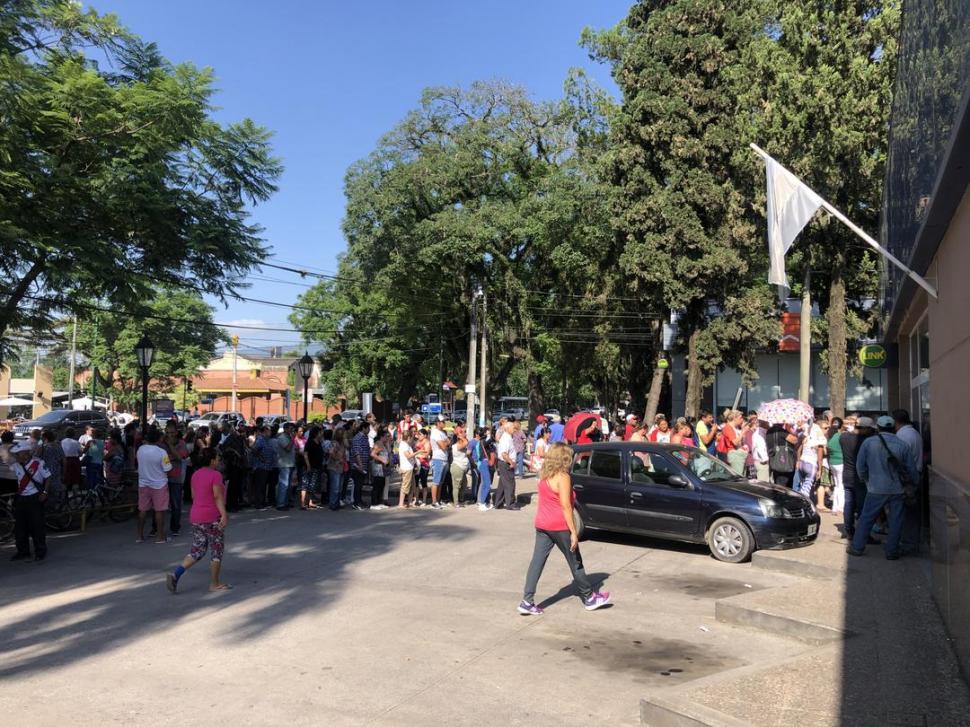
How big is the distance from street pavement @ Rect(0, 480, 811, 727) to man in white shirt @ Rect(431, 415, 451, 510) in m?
5.24

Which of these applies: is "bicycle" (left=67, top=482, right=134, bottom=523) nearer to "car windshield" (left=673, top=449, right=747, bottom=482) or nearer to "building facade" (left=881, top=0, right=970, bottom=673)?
"car windshield" (left=673, top=449, right=747, bottom=482)

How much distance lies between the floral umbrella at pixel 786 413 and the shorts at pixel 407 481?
7.71 m

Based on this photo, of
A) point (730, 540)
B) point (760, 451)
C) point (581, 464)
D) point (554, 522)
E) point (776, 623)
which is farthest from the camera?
point (760, 451)

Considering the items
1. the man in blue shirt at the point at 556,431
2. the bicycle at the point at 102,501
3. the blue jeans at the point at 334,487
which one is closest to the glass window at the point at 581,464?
the man in blue shirt at the point at 556,431

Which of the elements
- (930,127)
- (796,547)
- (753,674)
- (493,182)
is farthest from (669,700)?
(493,182)

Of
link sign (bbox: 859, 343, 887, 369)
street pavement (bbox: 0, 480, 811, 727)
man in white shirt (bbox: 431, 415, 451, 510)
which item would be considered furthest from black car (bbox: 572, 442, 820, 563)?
link sign (bbox: 859, 343, 887, 369)

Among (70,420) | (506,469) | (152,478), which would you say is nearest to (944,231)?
(506,469)

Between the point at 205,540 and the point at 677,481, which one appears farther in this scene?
the point at 677,481

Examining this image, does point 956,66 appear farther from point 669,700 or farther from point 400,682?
point 400,682

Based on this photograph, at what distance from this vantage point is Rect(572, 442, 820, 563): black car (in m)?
10.6

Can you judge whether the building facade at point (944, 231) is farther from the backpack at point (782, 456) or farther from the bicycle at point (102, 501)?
the bicycle at point (102, 501)

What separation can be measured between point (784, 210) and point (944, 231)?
4.02m

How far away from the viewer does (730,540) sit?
10750 mm

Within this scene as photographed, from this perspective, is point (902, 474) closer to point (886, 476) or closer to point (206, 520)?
point (886, 476)
